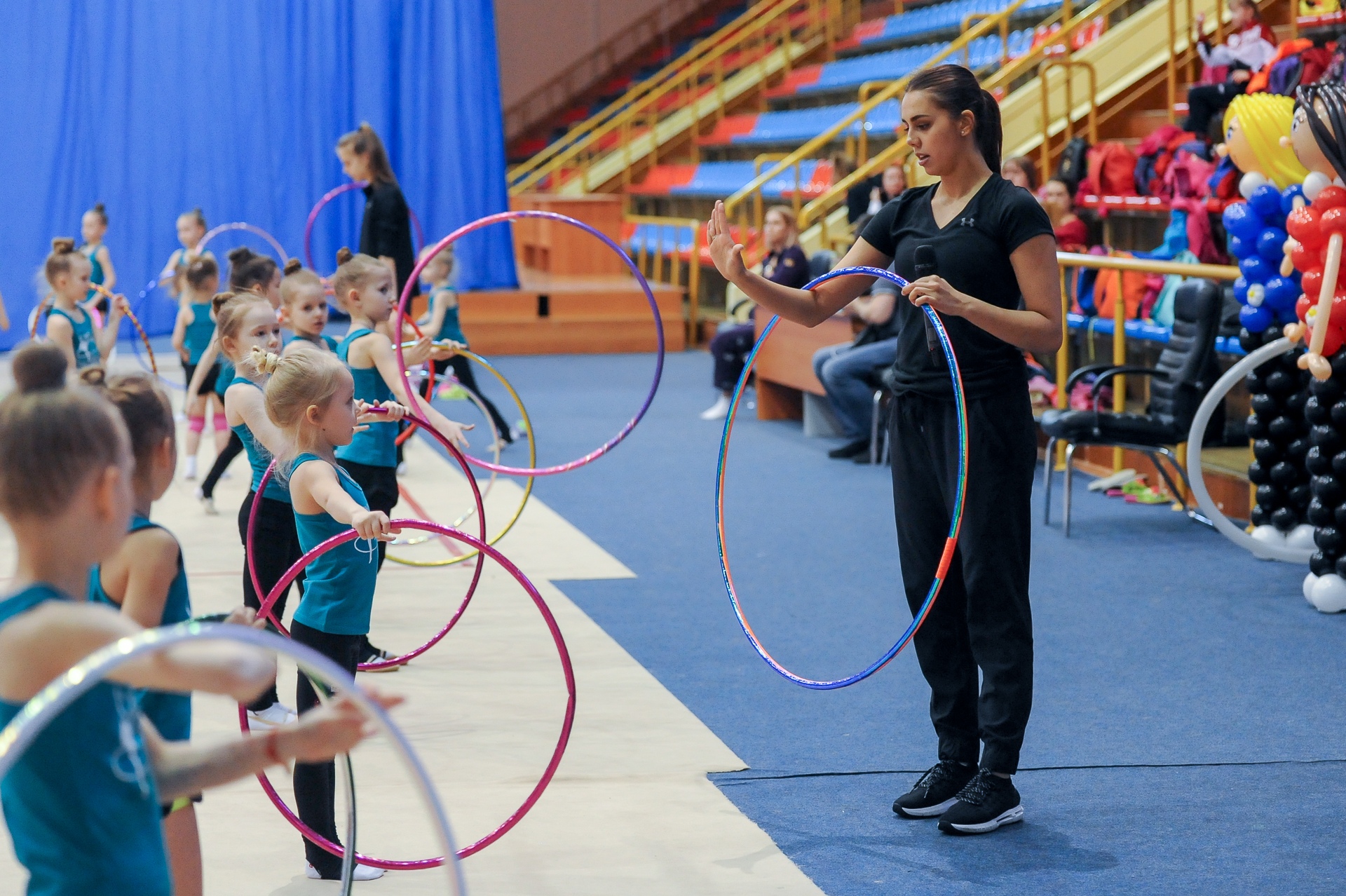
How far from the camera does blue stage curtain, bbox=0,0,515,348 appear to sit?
11711 mm

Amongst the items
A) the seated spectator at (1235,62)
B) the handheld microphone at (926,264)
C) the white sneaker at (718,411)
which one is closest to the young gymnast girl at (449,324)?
the white sneaker at (718,411)

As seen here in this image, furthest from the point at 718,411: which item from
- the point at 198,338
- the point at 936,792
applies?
the point at 936,792

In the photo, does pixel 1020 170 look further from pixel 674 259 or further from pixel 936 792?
pixel 674 259

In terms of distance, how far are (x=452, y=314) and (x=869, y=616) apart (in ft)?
12.4

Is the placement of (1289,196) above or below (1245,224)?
above

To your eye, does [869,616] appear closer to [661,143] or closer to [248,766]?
[248,766]

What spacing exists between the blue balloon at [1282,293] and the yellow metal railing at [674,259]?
7369mm

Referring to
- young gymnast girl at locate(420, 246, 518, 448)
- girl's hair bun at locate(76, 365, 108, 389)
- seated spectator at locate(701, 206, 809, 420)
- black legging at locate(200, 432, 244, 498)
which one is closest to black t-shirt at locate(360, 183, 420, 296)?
young gymnast girl at locate(420, 246, 518, 448)

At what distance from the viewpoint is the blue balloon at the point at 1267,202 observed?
5.38 m

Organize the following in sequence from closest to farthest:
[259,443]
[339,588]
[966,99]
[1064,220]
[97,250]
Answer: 1. [339,588]
2. [966,99]
3. [259,443]
4. [1064,220]
5. [97,250]

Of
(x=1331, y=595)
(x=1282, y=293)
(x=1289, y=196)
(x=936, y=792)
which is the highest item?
(x=1289, y=196)

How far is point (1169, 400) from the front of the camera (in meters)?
6.14

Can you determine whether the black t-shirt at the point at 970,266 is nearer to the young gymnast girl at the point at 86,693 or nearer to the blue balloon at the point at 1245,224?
the young gymnast girl at the point at 86,693

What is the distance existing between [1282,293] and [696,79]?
512 inches
